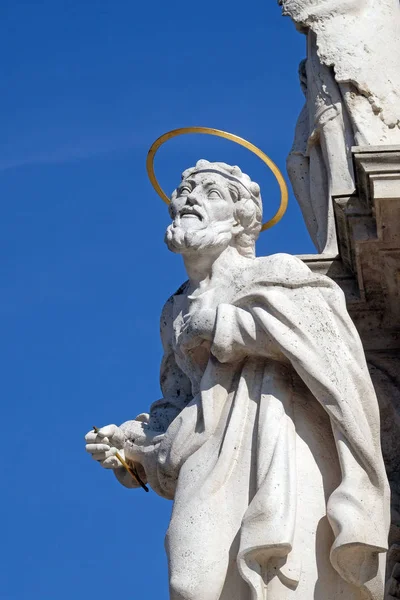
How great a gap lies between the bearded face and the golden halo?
25 centimetres

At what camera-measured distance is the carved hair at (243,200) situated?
41.4ft

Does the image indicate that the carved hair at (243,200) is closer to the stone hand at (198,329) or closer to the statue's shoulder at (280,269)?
the statue's shoulder at (280,269)

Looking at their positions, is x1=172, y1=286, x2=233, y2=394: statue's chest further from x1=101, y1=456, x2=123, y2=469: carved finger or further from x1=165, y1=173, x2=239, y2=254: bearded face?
x1=101, y1=456, x2=123, y2=469: carved finger

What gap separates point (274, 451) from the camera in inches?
454

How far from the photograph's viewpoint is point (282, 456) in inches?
452

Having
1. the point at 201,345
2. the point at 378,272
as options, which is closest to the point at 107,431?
the point at 201,345

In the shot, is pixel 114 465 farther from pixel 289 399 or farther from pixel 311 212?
pixel 311 212

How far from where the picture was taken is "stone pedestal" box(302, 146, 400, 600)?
1208 cm

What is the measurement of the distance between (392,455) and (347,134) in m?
2.15

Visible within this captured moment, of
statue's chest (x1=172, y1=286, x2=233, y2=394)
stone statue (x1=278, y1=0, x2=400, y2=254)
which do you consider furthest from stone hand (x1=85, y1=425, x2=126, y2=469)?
stone statue (x1=278, y1=0, x2=400, y2=254)

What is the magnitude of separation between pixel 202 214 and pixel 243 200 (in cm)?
29

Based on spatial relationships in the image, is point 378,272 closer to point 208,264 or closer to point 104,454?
point 208,264

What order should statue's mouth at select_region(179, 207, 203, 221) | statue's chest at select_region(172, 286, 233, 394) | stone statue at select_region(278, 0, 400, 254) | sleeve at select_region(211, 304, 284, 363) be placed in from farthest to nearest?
stone statue at select_region(278, 0, 400, 254)
statue's mouth at select_region(179, 207, 203, 221)
statue's chest at select_region(172, 286, 233, 394)
sleeve at select_region(211, 304, 284, 363)

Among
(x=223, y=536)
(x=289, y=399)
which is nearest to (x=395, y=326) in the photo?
(x=289, y=399)
